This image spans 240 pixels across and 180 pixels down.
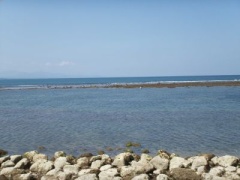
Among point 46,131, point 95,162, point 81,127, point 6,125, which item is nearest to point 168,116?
point 81,127

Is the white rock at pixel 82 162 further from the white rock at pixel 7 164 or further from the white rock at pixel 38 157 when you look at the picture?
the white rock at pixel 7 164

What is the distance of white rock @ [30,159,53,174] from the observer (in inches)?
569

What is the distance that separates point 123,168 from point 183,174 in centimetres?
234

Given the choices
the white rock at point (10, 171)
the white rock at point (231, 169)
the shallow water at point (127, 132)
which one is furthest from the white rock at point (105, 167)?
the shallow water at point (127, 132)

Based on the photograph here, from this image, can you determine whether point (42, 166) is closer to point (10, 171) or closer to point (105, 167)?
point (10, 171)

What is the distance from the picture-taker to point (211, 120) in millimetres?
29109

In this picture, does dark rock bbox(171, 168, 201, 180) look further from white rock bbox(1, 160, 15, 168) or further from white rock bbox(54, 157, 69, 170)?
white rock bbox(1, 160, 15, 168)

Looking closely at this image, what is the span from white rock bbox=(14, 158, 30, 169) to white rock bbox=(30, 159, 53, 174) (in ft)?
1.31

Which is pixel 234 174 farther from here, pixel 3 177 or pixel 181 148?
pixel 3 177

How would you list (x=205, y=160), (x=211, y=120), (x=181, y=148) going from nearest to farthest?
1. (x=205, y=160)
2. (x=181, y=148)
3. (x=211, y=120)

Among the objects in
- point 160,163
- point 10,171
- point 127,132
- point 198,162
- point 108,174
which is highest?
point 198,162

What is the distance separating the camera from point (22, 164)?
14977 millimetres

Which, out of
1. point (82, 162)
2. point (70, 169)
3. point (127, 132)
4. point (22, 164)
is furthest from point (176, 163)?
point (127, 132)

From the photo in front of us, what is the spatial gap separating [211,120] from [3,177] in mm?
20036
